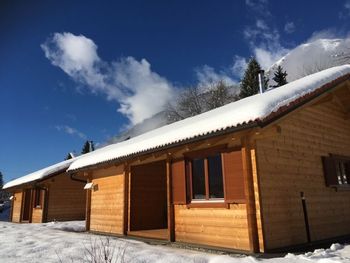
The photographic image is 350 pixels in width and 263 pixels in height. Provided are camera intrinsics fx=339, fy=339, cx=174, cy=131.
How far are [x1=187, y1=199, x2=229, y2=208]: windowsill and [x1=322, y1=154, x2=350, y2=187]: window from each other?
11.7 feet

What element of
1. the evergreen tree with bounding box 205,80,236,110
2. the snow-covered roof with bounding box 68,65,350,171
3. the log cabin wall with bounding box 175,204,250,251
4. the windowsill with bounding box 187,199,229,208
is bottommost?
the log cabin wall with bounding box 175,204,250,251

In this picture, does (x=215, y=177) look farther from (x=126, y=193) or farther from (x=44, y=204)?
(x=44, y=204)

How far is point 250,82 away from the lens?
126 ft

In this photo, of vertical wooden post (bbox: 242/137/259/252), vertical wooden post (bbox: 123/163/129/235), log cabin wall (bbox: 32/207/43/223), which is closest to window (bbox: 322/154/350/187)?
vertical wooden post (bbox: 242/137/259/252)

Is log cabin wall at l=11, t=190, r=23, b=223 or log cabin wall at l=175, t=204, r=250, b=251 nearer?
log cabin wall at l=175, t=204, r=250, b=251

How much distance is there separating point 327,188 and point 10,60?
28.1 ft

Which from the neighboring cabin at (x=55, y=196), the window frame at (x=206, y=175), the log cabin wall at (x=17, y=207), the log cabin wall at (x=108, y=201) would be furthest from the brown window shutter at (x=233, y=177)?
the log cabin wall at (x=17, y=207)

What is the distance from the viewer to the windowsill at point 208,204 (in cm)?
789

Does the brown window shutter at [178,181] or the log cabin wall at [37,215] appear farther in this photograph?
the log cabin wall at [37,215]

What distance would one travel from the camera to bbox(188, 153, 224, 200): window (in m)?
8.17

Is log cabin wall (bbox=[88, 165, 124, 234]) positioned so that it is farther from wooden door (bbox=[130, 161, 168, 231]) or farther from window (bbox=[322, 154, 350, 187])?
window (bbox=[322, 154, 350, 187])

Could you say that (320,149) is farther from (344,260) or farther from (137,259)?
(137,259)

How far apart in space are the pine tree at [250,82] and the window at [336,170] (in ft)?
89.8

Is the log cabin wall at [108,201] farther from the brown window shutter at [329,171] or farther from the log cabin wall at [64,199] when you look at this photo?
the log cabin wall at [64,199]
